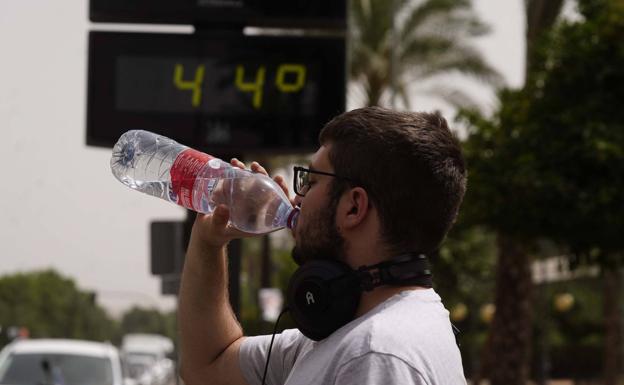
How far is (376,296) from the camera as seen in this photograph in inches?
112

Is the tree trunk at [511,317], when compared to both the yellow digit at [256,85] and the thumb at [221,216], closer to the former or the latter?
the yellow digit at [256,85]

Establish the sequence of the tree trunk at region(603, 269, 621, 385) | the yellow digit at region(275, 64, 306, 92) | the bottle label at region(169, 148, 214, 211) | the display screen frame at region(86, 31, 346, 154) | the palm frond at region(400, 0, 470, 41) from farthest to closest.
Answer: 1. the tree trunk at region(603, 269, 621, 385)
2. the palm frond at region(400, 0, 470, 41)
3. the yellow digit at region(275, 64, 306, 92)
4. the display screen frame at region(86, 31, 346, 154)
5. the bottle label at region(169, 148, 214, 211)

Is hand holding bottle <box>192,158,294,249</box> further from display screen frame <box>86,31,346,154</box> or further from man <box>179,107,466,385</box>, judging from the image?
display screen frame <box>86,31,346,154</box>

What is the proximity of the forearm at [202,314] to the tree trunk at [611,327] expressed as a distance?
80.0 feet

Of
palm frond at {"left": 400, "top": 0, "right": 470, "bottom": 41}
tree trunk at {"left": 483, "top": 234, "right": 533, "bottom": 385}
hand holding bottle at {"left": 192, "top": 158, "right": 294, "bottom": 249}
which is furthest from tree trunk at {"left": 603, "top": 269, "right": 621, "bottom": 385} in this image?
hand holding bottle at {"left": 192, "top": 158, "right": 294, "bottom": 249}

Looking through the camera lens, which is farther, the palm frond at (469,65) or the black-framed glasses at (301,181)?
the palm frond at (469,65)

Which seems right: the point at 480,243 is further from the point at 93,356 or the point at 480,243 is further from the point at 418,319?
the point at 418,319

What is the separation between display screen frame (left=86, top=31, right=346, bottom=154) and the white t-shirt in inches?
172

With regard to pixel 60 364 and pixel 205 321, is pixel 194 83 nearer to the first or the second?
pixel 205 321

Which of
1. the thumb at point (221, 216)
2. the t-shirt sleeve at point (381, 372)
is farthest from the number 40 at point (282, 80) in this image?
the t-shirt sleeve at point (381, 372)

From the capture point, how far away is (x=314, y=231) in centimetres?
291

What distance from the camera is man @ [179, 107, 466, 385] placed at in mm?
2600

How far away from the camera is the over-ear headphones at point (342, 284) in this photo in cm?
281

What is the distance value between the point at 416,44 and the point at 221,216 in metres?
22.8
